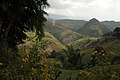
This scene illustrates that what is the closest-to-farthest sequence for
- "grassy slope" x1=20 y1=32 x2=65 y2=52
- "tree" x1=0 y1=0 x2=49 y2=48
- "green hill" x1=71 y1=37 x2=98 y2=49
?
1. "grassy slope" x1=20 y1=32 x2=65 y2=52
2. "tree" x1=0 y1=0 x2=49 y2=48
3. "green hill" x1=71 y1=37 x2=98 y2=49

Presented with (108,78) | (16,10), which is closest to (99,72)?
(108,78)

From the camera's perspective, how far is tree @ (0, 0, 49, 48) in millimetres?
13784

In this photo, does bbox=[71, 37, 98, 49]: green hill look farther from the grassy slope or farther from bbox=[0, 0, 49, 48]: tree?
bbox=[0, 0, 49, 48]: tree

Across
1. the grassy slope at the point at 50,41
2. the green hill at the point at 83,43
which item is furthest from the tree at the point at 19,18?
the green hill at the point at 83,43

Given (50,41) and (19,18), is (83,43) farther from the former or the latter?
(50,41)

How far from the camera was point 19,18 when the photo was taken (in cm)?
1483

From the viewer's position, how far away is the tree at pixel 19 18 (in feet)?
45.2

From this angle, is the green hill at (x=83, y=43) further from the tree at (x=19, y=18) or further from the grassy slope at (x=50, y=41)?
the tree at (x=19, y=18)

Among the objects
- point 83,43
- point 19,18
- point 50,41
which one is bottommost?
point 83,43

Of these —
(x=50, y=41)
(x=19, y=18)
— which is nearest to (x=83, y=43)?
(x=19, y=18)

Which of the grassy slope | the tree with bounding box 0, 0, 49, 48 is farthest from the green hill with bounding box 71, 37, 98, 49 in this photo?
the tree with bounding box 0, 0, 49, 48

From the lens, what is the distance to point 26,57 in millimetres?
7145

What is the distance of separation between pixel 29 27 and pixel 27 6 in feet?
5.87

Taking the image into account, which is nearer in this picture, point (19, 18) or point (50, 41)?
point (50, 41)
